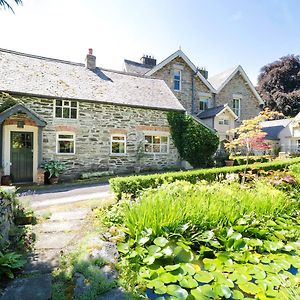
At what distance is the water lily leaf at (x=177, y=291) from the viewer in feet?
10.3

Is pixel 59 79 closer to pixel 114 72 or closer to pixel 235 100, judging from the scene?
pixel 114 72

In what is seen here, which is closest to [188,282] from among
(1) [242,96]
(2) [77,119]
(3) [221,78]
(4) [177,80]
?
(2) [77,119]

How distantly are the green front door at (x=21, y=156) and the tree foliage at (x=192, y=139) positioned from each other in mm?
9089

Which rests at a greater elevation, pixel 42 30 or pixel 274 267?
pixel 42 30

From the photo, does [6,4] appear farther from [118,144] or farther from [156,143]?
[156,143]

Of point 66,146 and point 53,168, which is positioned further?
point 66,146

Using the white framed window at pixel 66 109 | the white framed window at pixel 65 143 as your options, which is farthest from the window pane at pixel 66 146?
the white framed window at pixel 66 109

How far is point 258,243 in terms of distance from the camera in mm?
4773

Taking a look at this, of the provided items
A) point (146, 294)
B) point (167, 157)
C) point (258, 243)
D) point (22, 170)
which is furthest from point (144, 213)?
point (167, 157)

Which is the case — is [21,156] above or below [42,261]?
above

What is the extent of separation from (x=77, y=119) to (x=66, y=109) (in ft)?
2.64

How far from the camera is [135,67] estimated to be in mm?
24516

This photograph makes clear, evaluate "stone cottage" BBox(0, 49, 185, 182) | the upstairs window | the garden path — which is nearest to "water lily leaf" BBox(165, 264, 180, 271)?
the garden path

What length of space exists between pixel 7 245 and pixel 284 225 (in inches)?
225
